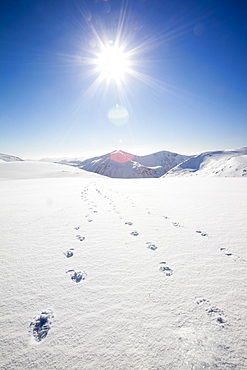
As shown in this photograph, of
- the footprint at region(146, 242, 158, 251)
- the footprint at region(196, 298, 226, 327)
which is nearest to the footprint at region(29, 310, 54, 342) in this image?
the footprint at region(196, 298, 226, 327)

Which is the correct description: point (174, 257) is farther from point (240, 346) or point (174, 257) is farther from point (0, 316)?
point (0, 316)

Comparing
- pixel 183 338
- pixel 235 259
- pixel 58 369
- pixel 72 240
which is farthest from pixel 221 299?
pixel 72 240

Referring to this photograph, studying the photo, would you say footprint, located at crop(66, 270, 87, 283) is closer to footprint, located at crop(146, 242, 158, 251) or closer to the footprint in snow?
footprint, located at crop(146, 242, 158, 251)

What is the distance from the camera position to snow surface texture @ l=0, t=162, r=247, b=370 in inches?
70.2

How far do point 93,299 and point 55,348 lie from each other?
75 centimetres

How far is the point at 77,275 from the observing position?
10.2 feet

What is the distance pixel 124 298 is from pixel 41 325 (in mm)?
1228

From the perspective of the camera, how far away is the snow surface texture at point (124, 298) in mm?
1783

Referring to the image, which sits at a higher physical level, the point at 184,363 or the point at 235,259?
the point at 235,259

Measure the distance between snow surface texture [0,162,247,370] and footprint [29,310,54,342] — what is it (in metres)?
0.01

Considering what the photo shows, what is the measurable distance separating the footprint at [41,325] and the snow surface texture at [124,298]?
13mm

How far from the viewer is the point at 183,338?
6.34 ft

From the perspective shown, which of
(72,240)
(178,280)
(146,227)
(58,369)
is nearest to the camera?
(58,369)

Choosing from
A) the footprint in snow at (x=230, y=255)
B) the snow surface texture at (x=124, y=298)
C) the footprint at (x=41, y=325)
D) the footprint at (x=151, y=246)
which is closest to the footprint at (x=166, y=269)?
the snow surface texture at (x=124, y=298)
